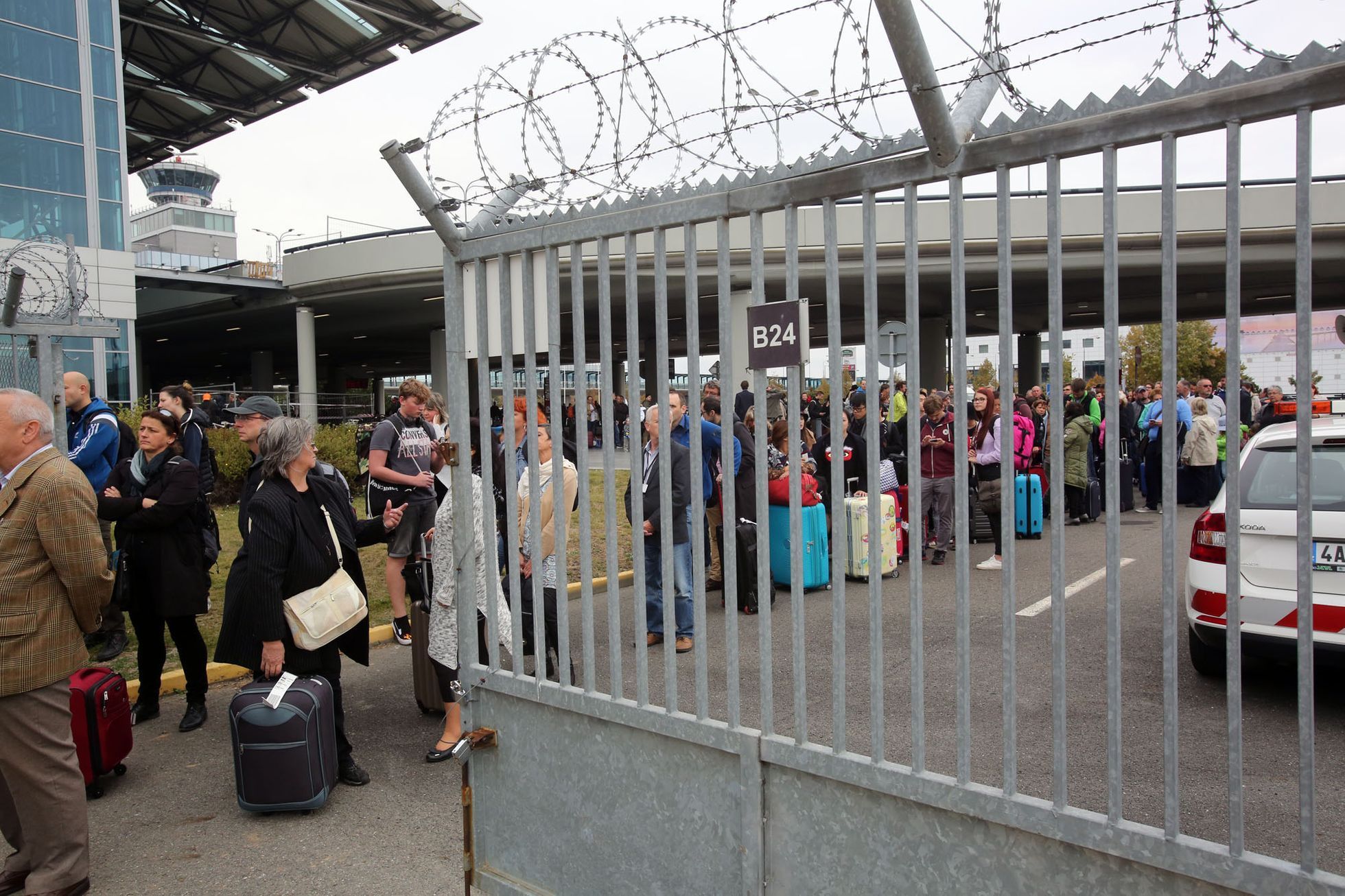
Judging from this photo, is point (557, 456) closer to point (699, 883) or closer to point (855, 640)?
point (699, 883)

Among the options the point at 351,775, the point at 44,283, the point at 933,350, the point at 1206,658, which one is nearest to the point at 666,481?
the point at 351,775

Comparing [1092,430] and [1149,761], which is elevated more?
[1092,430]

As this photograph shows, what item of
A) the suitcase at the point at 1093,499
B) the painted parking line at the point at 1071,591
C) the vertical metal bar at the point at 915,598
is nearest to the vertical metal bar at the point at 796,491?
the vertical metal bar at the point at 915,598

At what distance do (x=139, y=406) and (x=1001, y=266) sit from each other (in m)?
19.4

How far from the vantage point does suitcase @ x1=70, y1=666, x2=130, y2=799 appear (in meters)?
4.77

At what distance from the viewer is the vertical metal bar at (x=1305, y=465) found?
1.98 m

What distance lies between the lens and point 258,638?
4625mm

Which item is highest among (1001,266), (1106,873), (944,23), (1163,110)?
(944,23)

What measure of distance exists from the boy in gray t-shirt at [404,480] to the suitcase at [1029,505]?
5.96 metres

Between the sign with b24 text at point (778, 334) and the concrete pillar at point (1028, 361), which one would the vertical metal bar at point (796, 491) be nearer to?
the sign with b24 text at point (778, 334)

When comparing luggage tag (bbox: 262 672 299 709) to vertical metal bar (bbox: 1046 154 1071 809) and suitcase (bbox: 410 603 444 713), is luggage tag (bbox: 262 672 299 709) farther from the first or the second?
vertical metal bar (bbox: 1046 154 1071 809)

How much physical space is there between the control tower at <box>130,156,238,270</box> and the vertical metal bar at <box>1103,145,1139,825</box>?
95409 millimetres

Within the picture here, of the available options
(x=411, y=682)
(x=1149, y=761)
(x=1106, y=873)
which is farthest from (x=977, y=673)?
(x=1106, y=873)

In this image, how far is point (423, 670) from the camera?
5.97m
